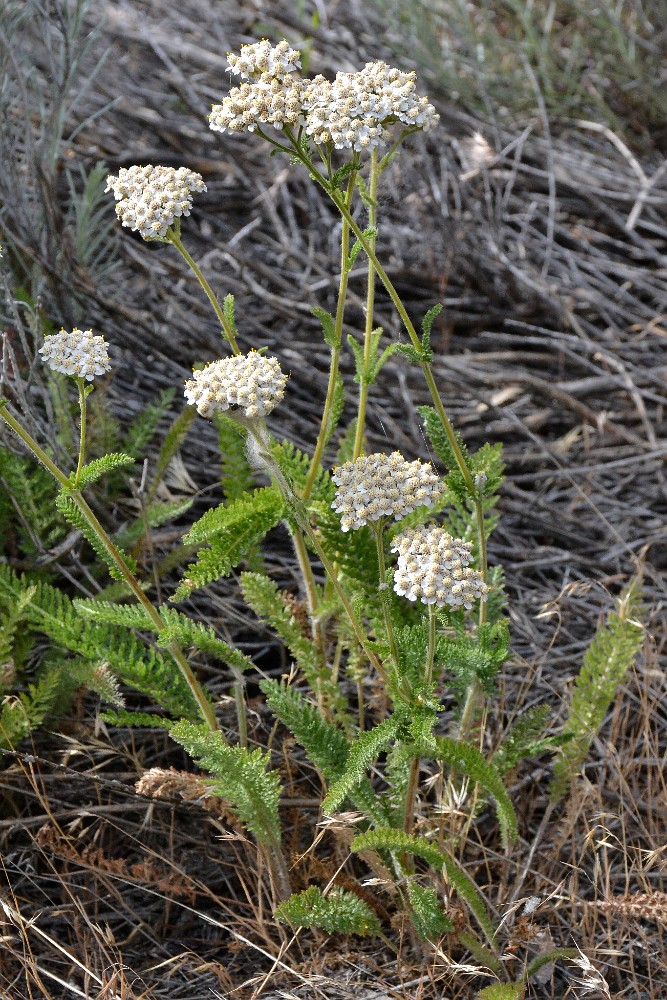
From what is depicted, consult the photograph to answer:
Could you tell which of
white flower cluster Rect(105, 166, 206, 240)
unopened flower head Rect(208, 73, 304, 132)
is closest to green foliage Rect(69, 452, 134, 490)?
white flower cluster Rect(105, 166, 206, 240)

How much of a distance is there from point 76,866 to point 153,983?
358mm

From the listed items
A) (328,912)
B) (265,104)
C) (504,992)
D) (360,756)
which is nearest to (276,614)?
(360,756)

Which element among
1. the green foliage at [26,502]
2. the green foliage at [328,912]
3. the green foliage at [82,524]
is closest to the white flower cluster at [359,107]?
the green foliage at [82,524]

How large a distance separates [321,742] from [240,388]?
0.81 metres

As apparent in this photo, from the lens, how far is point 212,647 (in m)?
2.07

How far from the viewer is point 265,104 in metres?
1.80

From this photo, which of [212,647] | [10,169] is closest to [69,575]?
[212,647]

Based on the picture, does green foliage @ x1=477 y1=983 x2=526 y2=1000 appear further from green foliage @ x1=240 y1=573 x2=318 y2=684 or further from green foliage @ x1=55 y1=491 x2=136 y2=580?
green foliage @ x1=55 y1=491 x2=136 y2=580

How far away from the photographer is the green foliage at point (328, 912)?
2039 mm

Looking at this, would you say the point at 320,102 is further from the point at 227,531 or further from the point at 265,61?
the point at 227,531

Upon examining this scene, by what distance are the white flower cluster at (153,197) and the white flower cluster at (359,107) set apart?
29 centimetres

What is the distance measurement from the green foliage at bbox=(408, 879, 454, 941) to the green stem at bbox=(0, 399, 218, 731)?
0.56 m

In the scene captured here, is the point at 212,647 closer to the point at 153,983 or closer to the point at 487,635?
the point at 487,635

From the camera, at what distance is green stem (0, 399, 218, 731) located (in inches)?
73.1
